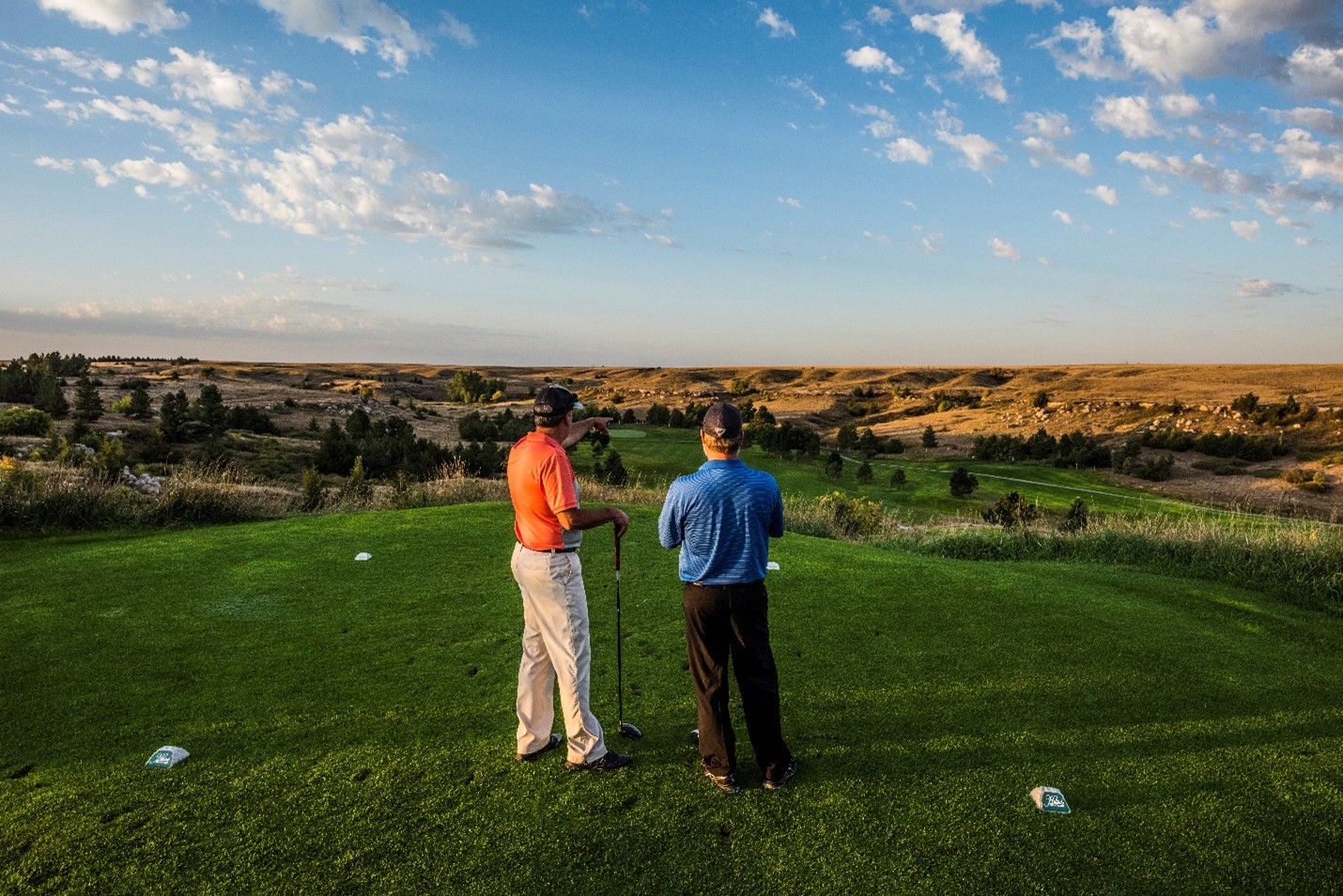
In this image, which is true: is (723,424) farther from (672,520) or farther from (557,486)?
(557,486)

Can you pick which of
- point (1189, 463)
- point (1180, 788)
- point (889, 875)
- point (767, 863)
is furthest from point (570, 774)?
point (1189, 463)

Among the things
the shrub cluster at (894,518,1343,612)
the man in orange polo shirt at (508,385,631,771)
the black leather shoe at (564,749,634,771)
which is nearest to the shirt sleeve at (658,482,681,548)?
the man in orange polo shirt at (508,385,631,771)

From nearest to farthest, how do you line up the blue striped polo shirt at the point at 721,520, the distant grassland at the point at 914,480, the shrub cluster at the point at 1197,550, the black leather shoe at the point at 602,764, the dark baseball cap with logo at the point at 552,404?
the blue striped polo shirt at the point at 721,520 → the dark baseball cap with logo at the point at 552,404 → the black leather shoe at the point at 602,764 → the shrub cluster at the point at 1197,550 → the distant grassland at the point at 914,480

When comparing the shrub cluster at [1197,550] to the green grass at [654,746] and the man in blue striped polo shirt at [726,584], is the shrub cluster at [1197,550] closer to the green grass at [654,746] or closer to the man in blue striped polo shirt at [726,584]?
the green grass at [654,746]

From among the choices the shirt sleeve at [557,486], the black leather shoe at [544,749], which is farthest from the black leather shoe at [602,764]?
the shirt sleeve at [557,486]

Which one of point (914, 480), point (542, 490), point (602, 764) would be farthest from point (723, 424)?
point (914, 480)

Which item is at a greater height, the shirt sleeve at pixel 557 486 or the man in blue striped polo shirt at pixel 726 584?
the shirt sleeve at pixel 557 486

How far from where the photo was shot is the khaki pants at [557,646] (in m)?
4.29

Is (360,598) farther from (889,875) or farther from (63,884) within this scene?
(889,875)

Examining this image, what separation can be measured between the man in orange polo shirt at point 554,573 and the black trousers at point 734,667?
67cm

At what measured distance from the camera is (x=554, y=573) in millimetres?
4258

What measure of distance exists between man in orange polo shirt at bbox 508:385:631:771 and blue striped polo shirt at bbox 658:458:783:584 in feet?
1.46

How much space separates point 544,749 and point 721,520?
2.11 metres

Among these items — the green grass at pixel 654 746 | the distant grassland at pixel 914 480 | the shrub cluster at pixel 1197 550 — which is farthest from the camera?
the distant grassland at pixel 914 480
